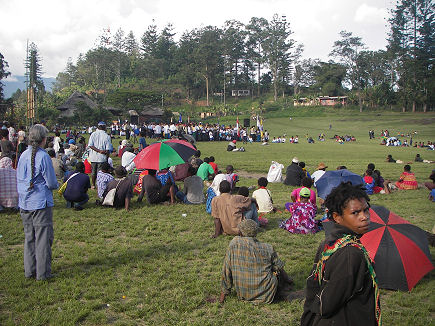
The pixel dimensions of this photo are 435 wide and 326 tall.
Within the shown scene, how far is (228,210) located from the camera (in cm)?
666

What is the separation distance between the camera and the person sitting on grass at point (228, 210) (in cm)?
663

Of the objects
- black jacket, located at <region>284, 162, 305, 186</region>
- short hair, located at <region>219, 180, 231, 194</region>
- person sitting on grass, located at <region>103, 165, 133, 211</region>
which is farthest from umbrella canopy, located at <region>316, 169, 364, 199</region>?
person sitting on grass, located at <region>103, 165, 133, 211</region>

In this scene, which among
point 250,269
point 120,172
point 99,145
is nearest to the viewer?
point 250,269

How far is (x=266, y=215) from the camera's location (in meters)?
8.37

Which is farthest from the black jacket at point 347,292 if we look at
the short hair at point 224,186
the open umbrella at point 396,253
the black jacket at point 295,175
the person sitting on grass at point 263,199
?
the black jacket at point 295,175

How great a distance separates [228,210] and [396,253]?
113 inches

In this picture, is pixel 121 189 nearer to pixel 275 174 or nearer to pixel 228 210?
pixel 228 210

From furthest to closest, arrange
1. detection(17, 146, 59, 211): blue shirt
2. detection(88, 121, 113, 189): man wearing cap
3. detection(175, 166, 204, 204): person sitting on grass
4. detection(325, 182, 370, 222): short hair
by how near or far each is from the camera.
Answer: detection(88, 121, 113, 189): man wearing cap, detection(175, 166, 204, 204): person sitting on grass, detection(17, 146, 59, 211): blue shirt, detection(325, 182, 370, 222): short hair

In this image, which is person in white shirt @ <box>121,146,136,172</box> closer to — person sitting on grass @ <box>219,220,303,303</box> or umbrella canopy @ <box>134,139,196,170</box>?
umbrella canopy @ <box>134,139,196,170</box>

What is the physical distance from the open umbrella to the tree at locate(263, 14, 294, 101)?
240ft

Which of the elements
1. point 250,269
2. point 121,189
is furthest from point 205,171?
point 250,269

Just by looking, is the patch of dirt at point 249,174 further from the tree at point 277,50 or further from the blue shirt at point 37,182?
the tree at point 277,50

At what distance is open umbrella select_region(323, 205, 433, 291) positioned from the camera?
15.5 ft

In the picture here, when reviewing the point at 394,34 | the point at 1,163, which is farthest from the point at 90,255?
the point at 394,34
